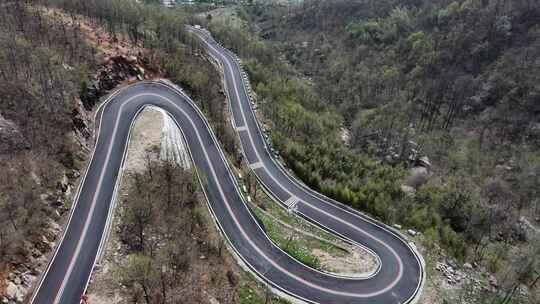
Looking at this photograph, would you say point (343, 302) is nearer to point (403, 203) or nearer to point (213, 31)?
point (403, 203)

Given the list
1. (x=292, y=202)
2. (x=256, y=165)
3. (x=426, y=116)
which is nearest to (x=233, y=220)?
(x=292, y=202)

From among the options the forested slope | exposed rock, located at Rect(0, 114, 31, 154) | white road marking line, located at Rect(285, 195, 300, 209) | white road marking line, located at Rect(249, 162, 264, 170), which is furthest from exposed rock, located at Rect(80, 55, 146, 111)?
white road marking line, located at Rect(285, 195, 300, 209)

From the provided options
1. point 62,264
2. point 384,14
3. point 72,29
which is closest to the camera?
point 62,264

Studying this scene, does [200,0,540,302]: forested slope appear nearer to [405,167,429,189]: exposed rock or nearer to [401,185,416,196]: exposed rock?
[405,167,429,189]: exposed rock

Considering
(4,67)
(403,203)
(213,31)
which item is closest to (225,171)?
(403,203)

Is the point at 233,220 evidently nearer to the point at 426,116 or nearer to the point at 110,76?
the point at 110,76
